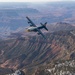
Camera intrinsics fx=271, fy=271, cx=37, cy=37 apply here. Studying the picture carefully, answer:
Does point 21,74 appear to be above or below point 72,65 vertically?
below

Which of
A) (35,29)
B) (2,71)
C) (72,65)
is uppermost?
(35,29)

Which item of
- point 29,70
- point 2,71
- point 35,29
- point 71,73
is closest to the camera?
point 35,29

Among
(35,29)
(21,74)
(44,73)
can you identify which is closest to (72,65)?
(44,73)

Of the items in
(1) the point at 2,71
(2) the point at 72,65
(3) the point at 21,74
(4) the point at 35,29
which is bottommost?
(1) the point at 2,71

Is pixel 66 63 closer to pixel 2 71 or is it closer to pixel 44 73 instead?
pixel 44 73

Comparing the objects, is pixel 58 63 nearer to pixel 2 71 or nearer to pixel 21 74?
pixel 21 74

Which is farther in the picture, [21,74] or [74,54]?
[74,54]

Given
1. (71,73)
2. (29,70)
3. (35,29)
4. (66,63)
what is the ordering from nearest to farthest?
(35,29) → (71,73) → (66,63) → (29,70)

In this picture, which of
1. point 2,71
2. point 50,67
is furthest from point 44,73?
point 2,71

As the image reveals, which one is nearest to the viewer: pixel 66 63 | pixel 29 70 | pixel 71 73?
pixel 71 73
